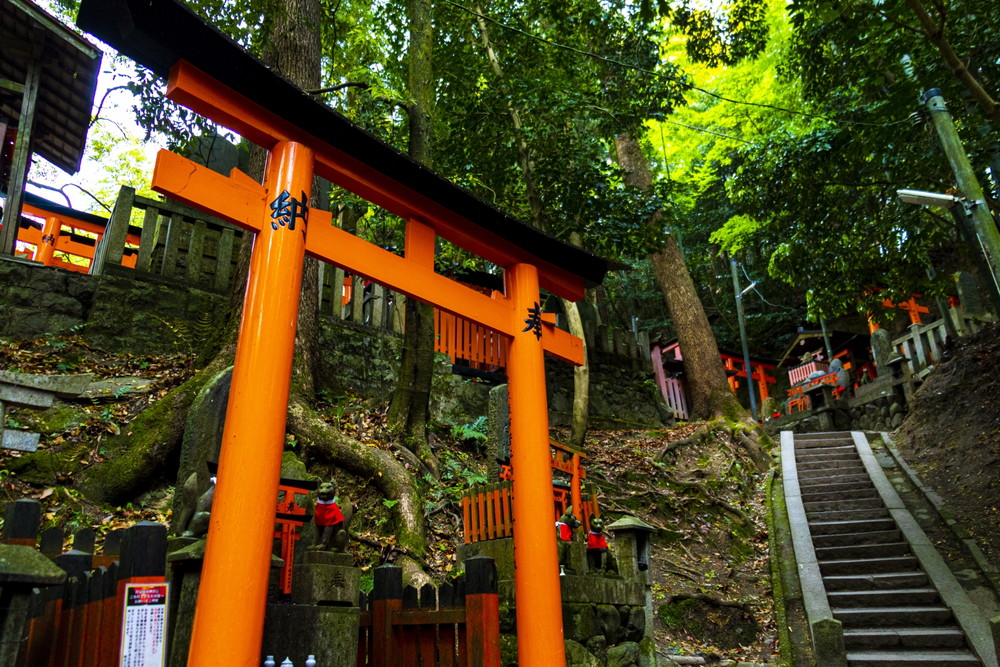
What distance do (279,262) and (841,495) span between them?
509 inches

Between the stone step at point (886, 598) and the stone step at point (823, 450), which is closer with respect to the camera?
the stone step at point (886, 598)

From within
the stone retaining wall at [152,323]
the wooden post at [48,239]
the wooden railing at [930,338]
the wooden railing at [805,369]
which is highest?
the wooden post at [48,239]

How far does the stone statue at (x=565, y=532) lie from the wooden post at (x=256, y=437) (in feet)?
10.7

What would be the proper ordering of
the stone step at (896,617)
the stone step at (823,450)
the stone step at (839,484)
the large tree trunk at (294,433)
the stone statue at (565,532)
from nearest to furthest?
the stone statue at (565,532) → the large tree trunk at (294,433) → the stone step at (896,617) → the stone step at (839,484) → the stone step at (823,450)

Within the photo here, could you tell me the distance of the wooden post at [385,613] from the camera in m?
4.24

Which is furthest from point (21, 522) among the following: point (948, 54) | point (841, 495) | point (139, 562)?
point (841, 495)

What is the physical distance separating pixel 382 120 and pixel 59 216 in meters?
10.5

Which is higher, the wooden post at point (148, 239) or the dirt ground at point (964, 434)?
the wooden post at point (148, 239)

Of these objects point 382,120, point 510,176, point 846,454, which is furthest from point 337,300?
point 846,454

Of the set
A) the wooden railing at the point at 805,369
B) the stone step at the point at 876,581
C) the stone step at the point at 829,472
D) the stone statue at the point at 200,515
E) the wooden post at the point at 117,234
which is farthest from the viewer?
the wooden railing at the point at 805,369

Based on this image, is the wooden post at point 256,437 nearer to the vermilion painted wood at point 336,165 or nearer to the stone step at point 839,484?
the vermilion painted wood at point 336,165

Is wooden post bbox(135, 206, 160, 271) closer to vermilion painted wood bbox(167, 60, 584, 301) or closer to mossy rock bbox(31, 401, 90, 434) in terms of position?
mossy rock bbox(31, 401, 90, 434)

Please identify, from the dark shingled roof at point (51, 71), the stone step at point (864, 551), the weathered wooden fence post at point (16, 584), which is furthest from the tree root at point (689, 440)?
the dark shingled roof at point (51, 71)

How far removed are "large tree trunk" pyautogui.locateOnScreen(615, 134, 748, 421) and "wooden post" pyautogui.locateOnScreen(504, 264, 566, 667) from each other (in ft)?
36.7
